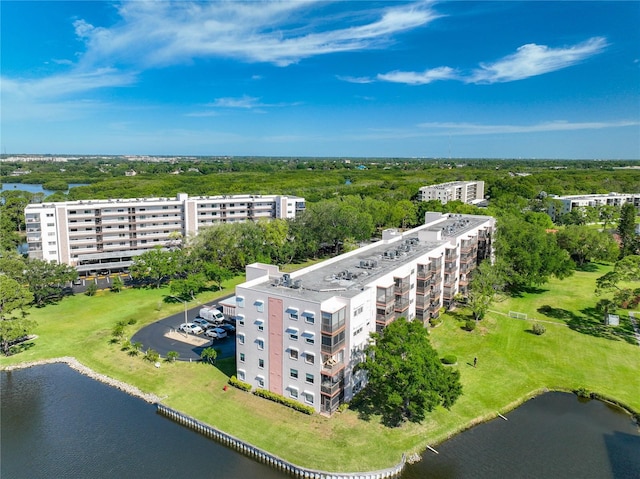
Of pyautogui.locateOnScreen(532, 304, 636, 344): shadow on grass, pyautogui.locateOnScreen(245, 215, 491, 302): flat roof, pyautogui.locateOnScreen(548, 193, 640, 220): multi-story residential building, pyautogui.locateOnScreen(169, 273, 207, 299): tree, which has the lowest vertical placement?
pyautogui.locateOnScreen(532, 304, 636, 344): shadow on grass

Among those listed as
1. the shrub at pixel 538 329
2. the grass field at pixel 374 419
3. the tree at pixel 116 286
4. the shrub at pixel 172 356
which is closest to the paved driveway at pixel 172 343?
the shrub at pixel 172 356

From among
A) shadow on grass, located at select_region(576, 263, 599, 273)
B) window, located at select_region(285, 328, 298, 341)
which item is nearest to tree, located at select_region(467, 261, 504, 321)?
window, located at select_region(285, 328, 298, 341)

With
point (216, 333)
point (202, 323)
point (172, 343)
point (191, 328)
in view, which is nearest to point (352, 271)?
point (216, 333)

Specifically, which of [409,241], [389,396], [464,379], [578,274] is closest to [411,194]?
[578,274]

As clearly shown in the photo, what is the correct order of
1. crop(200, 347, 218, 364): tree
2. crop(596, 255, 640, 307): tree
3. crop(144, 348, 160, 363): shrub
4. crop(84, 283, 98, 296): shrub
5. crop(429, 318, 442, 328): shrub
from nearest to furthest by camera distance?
crop(200, 347, 218, 364): tree → crop(144, 348, 160, 363): shrub → crop(596, 255, 640, 307): tree → crop(429, 318, 442, 328): shrub → crop(84, 283, 98, 296): shrub

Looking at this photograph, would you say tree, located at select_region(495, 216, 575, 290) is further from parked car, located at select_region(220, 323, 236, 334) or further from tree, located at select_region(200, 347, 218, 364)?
tree, located at select_region(200, 347, 218, 364)

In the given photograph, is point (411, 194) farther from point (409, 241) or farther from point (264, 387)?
point (264, 387)

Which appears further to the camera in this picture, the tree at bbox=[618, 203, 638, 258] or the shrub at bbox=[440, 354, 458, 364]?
the tree at bbox=[618, 203, 638, 258]
